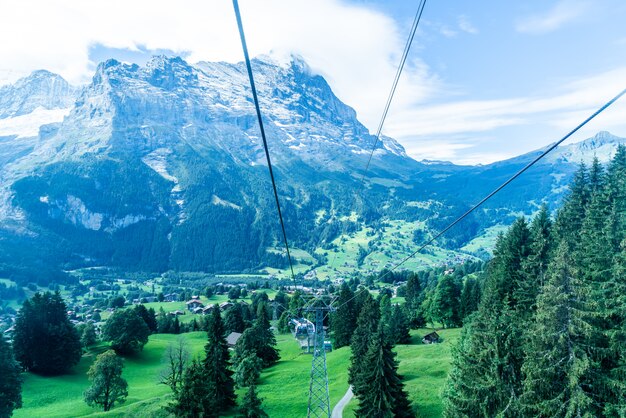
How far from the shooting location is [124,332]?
83.3 metres

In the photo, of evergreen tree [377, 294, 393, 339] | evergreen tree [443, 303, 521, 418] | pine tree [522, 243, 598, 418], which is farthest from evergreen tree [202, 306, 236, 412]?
pine tree [522, 243, 598, 418]

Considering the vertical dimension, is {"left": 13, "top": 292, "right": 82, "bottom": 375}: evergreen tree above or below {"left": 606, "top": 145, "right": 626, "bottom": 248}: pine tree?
below

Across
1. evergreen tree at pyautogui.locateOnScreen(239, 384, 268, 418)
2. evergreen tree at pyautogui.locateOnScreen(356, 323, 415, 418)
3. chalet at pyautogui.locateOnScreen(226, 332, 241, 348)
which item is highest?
evergreen tree at pyautogui.locateOnScreen(356, 323, 415, 418)

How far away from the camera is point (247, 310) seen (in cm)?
13388

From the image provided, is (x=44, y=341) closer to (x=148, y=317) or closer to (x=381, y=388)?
(x=148, y=317)

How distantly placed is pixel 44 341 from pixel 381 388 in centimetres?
6519

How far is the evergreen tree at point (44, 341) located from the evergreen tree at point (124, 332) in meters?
7.08

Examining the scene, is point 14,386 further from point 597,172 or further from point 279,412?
point 597,172

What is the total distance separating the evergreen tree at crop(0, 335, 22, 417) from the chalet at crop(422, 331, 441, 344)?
63.6 metres

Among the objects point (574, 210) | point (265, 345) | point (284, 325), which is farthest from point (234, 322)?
point (574, 210)

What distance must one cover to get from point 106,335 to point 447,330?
231 feet

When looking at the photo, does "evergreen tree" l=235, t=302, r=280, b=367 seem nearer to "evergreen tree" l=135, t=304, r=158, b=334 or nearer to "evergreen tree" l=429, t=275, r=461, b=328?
"evergreen tree" l=429, t=275, r=461, b=328

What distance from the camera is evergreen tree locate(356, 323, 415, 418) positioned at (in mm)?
38156

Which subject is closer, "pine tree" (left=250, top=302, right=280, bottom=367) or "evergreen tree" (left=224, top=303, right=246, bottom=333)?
"pine tree" (left=250, top=302, right=280, bottom=367)
